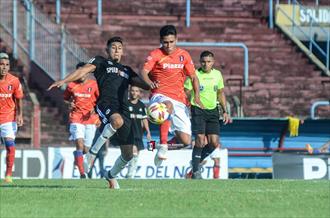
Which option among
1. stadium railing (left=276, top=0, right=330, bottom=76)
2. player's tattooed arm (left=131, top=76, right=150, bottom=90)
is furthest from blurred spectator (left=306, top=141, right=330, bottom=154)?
player's tattooed arm (left=131, top=76, right=150, bottom=90)

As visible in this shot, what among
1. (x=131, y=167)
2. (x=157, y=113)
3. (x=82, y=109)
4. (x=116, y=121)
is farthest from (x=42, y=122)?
(x=116, y=121)

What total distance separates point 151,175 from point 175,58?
8.47m

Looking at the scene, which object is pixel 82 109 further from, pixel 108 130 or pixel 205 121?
pixel 108 130

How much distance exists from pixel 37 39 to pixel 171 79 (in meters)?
12.9

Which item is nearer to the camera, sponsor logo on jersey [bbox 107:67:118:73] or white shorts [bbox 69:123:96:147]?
sponsor logo on jersey [bbox 107:67:118:73]

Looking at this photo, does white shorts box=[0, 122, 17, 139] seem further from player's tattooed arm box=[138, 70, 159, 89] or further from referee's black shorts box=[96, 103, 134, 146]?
referee's black shorts box=[96, 103, 134, 146]

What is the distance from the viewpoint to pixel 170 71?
60.7ft

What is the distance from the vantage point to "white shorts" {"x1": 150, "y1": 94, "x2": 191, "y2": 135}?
60.2 feet

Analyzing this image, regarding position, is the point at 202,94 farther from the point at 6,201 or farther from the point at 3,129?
the point at 6,201

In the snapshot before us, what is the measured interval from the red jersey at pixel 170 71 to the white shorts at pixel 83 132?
5.76m

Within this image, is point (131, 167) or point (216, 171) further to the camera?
point (216, 171)

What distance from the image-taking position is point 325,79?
113 ft

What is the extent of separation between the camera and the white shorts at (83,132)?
2401cm

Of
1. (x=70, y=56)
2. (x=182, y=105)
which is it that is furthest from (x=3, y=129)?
(x=70, y=56)
